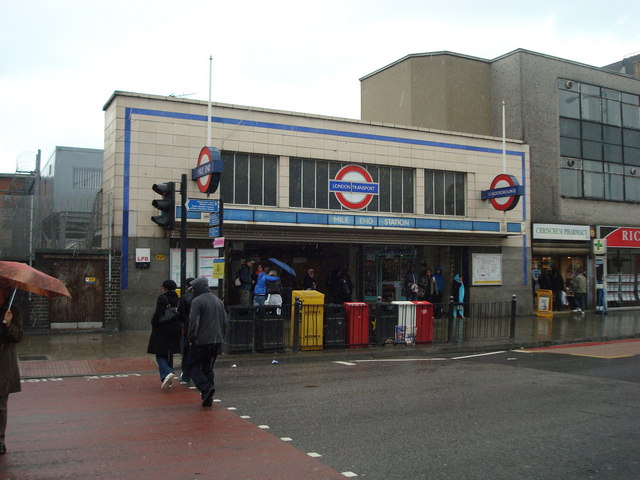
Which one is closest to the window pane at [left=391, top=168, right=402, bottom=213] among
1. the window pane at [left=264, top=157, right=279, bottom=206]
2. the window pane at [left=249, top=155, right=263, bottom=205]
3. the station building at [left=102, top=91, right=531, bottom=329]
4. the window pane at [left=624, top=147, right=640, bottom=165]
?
the station building at [left=102, top=91, right=531, bottom=329]

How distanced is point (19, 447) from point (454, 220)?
1732cm

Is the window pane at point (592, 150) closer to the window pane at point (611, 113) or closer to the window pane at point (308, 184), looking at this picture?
the window pane at point (611, 113)

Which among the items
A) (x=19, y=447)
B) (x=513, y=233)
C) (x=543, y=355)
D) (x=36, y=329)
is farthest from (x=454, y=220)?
(x=19, y=447)

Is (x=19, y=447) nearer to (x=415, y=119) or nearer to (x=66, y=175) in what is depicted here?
(x=66, y=175)

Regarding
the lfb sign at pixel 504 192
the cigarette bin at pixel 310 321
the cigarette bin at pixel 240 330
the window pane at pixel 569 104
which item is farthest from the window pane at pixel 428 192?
the cigarette bin at pixel 240 330

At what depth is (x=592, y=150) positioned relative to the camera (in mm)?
25938

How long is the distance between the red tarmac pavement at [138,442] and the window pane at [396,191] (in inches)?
522

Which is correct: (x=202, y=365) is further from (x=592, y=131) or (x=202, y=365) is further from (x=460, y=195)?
(x=592, y=131)

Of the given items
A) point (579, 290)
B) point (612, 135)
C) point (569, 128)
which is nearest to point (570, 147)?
point (569, 128)

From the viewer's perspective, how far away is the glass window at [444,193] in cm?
2181

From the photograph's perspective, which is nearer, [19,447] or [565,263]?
[19,447]

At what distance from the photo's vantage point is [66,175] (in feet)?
79.0

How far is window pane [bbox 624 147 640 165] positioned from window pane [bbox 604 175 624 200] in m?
0.98

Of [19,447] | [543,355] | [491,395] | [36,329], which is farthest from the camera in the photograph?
[36,329]
